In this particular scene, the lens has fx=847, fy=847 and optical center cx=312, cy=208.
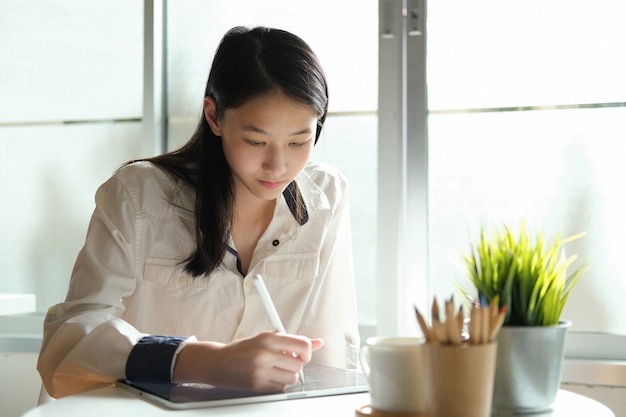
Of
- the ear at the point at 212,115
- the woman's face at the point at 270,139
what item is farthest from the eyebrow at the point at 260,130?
the ear at the point at 212,115

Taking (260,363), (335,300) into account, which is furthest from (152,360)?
(335,300)

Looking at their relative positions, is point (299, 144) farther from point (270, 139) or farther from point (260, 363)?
point (260, 363)

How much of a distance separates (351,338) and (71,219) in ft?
4.41

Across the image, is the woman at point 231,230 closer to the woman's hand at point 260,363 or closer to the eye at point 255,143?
the eye at point 255,143

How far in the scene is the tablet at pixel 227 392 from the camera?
1047mm

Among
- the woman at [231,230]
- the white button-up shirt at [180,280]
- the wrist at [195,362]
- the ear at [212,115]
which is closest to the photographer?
the wrist at [195,362]

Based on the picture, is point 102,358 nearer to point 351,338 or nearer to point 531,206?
point 351,338

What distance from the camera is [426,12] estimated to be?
2389 millimetres

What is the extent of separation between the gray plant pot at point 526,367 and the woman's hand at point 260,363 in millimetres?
295

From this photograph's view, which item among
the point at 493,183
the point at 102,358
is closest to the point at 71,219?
the point at 493,183

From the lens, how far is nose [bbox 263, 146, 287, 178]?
1.50m

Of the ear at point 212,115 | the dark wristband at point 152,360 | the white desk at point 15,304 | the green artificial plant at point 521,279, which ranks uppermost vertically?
the ear at point 212,115

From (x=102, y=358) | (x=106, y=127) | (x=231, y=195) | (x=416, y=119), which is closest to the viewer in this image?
(x=102, y=358)

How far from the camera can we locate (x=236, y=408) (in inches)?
40.4
